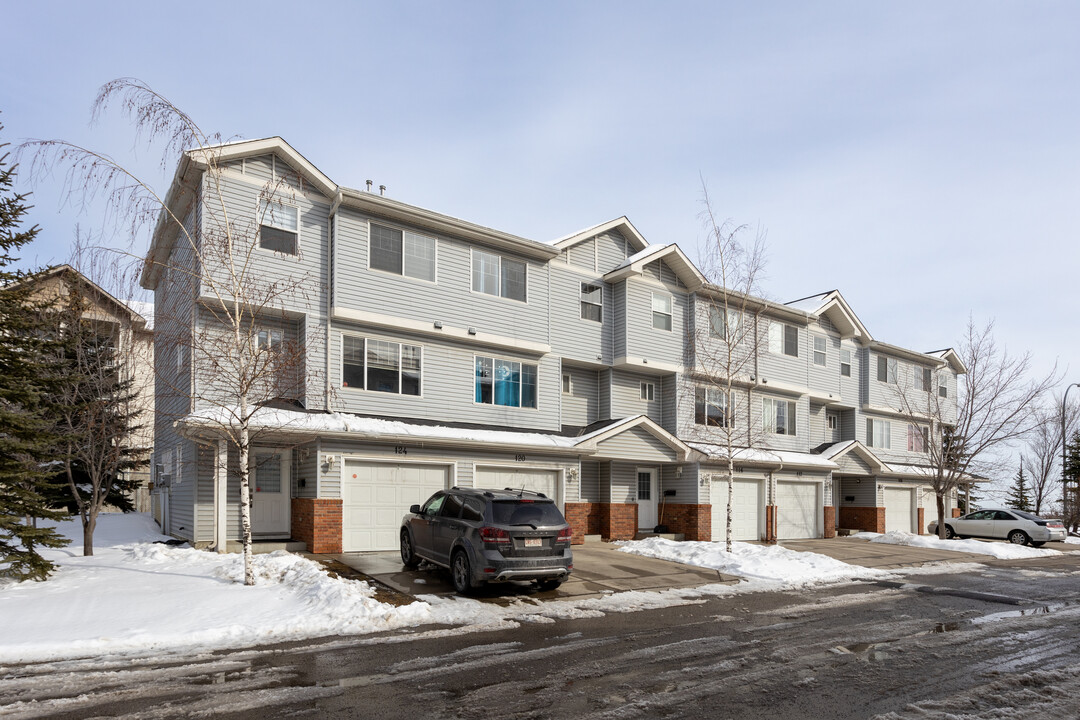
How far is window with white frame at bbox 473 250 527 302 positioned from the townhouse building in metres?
0.05

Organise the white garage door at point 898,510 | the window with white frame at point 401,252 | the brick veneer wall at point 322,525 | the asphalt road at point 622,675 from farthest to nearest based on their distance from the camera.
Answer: the white garage door at point 898,510 < the window with white frame at point 401,252 < the brick veneer wall at point 322,525 < the asphalt road at point 622,675

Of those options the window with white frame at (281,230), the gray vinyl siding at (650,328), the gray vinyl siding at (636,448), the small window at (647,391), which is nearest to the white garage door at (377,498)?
the window with white frame at (281,230)

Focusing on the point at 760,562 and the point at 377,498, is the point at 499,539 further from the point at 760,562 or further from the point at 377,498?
the point at 760,562

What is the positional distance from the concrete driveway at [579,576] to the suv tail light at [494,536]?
37.7 inches

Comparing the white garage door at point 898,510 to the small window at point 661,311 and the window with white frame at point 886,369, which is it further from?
the small window at point 661,311

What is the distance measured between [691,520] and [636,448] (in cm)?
346

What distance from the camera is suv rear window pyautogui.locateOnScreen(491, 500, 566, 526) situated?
40.9ft

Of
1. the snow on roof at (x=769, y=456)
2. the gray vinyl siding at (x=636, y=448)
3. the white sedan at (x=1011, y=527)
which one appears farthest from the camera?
the white sedan at (x=1011, y=527)

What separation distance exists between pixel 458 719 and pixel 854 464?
29559mm

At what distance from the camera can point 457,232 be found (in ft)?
66.4

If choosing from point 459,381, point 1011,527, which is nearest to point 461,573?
point 459,381

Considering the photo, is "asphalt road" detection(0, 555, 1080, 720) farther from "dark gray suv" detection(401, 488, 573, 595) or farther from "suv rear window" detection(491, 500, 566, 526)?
"suv rear window" detection(491, 500, 566, 526)

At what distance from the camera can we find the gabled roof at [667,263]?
78.6 feet

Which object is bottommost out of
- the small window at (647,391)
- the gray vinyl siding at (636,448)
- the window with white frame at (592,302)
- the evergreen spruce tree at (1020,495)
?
the evergreen spruce tree at (1020,495)
